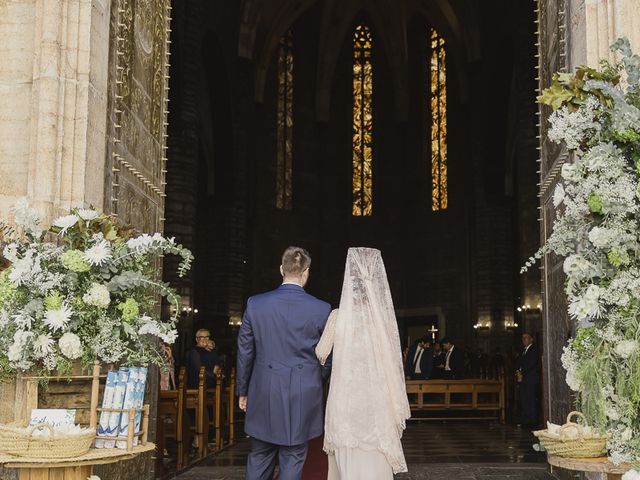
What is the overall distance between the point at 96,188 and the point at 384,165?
77.8 feet

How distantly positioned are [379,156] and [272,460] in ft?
80.5

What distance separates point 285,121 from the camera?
2847 centimetres

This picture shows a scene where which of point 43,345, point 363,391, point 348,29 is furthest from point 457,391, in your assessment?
point 348,29

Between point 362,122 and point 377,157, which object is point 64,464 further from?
point 362,122

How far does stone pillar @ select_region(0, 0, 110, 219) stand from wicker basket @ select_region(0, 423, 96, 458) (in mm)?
1772

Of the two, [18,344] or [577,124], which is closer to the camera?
[577,124]

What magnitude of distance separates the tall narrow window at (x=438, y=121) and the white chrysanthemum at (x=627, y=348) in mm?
24123

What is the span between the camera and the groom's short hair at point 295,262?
5230mm

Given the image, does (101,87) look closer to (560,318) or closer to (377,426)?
(377,426)

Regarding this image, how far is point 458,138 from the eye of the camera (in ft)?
89.6

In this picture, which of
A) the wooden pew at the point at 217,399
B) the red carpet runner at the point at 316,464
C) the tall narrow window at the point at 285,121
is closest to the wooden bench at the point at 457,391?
the wooden pew at the point at 217,399

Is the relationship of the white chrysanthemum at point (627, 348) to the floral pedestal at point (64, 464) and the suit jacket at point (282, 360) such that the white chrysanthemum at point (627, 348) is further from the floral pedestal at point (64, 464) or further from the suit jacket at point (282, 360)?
the floral pedestal at point (64, 464)

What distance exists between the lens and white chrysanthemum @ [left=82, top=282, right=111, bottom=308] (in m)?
4.46

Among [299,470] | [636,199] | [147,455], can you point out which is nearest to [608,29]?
[636,199]
